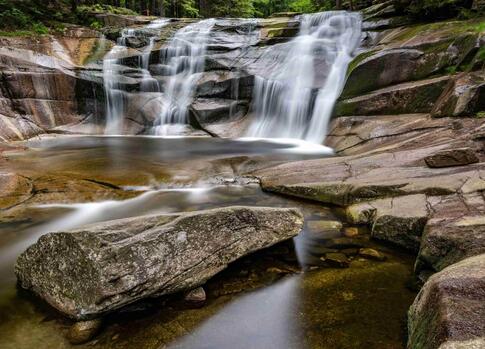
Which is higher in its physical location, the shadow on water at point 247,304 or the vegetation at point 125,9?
the vegetation at point 125,9

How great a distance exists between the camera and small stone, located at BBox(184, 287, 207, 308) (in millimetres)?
3322

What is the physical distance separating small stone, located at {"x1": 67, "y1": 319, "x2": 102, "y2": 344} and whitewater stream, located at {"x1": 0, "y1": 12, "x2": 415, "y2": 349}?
62 mm

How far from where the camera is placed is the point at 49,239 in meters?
3.23

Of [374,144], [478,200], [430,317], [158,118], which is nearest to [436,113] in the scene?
[374,144]

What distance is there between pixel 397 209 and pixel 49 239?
428cm

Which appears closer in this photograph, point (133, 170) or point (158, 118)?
point (133, 170)


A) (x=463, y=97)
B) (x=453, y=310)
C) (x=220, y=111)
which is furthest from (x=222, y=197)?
(x=220, y=111)

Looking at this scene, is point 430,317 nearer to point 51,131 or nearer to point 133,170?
point 133,170

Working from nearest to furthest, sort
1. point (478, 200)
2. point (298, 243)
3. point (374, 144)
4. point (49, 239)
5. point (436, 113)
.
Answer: point (49, 239)
point (478, 200)
point (298, 243)
point (436, 113)
point (374, 144)

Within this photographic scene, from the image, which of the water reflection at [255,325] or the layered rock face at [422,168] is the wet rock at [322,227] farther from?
the water reflection at [255,325]

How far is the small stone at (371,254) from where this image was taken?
167 inches

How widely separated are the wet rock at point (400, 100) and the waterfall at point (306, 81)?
139 centimetres

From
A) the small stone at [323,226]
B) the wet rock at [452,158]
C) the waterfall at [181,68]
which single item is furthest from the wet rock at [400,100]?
the waterfall at [181,68]

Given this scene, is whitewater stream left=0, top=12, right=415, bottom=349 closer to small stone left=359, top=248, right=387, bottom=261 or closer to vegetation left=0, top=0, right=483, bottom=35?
small stone left=359, top=248, right=387, bottom=261
